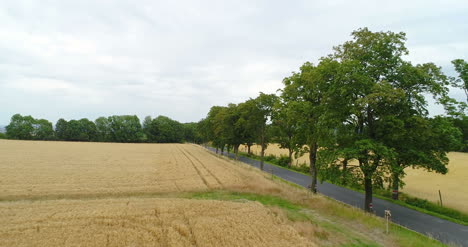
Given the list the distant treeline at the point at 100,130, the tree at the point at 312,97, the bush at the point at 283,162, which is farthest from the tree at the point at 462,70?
the distant treeline at the point at 100,130

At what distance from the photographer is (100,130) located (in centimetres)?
11694

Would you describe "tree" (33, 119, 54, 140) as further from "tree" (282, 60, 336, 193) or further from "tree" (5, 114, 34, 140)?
"tree" (282, 60, 336, 193)

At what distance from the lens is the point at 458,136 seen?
49.4 ft

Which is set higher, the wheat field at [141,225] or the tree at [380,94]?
the tree at [380,94]

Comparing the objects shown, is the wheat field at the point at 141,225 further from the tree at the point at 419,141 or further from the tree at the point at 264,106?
the tree at the point at 264,106

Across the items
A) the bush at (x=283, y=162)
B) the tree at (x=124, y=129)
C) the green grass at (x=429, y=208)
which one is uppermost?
the tree at (x=124, y=129)

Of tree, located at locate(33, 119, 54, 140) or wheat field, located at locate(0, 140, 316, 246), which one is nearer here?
wheat field, located at locate(0, 140, 316, 246)

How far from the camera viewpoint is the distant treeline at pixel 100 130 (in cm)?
10488

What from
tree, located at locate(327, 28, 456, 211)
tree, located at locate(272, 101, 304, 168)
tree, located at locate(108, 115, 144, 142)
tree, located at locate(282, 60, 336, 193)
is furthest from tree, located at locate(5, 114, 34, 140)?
tree, located at locate(327, 28, 456, 211)

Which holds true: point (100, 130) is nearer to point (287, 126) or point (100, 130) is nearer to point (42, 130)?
point (42, 130)

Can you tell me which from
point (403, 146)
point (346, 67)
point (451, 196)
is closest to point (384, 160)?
point (403, 146)

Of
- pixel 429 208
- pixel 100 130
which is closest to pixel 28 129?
pixel 100 130

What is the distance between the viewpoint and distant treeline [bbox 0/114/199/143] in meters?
105

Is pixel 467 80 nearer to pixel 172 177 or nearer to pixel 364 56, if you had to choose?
pixel 364 56
